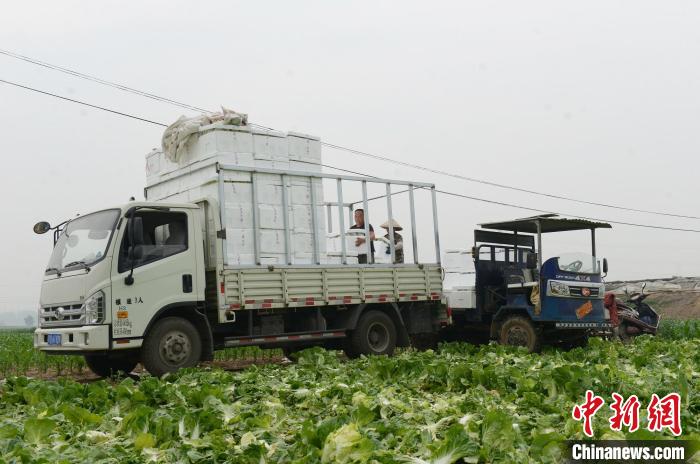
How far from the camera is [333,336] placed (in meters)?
12.0

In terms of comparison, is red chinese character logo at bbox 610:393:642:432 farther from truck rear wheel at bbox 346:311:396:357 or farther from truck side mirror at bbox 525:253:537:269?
truck side mirror at bbox 525:253:537:269

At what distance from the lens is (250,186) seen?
11.2m

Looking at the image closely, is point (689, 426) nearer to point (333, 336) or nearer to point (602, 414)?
point (602, 414)

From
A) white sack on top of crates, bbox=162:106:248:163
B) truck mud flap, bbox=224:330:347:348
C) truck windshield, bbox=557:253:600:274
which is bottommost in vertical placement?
truck mud flap, bbox=224:330:347:348

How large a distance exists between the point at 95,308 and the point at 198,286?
149 centimetres

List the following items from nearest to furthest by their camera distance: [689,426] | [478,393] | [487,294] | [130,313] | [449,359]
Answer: [689,426]
[478,393]
[130,313]
[449,359]
[487,294]

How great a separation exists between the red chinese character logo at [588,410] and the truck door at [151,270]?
6216 millimetres

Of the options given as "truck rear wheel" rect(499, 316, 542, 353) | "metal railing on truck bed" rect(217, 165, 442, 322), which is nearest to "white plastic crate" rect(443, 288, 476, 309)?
"truck rear wheel" rect(499, 316, 542, 353)

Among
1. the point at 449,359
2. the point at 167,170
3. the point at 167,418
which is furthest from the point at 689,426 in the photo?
the point at 167,170

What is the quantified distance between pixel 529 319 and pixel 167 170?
23.2ft

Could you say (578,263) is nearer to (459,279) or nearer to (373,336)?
(459,279)

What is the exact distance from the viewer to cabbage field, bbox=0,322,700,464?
14.2ft

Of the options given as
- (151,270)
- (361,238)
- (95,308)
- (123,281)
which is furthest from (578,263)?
(95,308)

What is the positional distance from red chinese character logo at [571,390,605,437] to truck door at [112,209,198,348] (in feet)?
20.4
